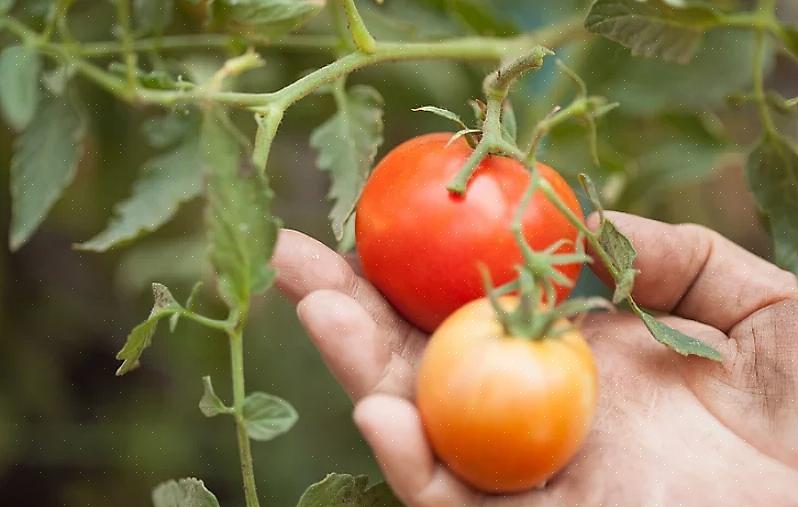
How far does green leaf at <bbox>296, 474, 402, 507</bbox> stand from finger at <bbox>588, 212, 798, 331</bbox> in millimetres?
325

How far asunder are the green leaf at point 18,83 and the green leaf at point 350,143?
25 centimetres

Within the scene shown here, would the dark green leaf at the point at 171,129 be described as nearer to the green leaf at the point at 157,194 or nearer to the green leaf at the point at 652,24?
the green leaf at the point at 157,194

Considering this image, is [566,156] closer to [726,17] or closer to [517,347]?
[726,17]

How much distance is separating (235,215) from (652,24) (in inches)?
18.1

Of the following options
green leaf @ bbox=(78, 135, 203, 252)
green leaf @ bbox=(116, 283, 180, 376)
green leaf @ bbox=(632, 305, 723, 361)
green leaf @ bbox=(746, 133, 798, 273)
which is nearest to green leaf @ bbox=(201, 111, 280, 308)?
green leaf @ bbox=(116, 283, 180, 376)

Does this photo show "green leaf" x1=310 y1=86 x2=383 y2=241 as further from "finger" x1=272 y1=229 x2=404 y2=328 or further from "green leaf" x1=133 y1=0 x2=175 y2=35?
"green leaf" x1=133 y1=0 x2=175 y2=35

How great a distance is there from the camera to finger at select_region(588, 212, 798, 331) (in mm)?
956

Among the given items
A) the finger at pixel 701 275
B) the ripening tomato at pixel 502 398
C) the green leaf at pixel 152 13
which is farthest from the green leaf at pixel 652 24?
the green leaf at pixel 152 13

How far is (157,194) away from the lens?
0.82m

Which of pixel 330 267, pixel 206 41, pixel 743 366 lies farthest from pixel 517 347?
pixel 206 41

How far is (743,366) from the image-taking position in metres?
0.91

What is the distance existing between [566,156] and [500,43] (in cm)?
21

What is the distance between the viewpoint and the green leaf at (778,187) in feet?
3.09

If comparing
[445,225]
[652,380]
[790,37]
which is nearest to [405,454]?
[445,225]
